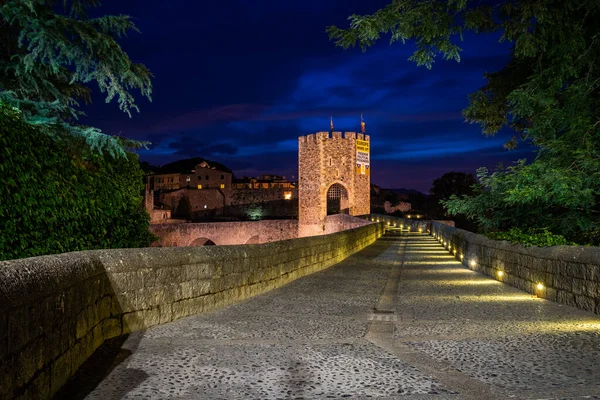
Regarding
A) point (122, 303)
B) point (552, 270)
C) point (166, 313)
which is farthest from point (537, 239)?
point (122, 303)

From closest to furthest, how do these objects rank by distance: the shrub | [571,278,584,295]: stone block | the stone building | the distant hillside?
1. [571,278,584,295]: stone block
2. the shrub
3. the stone building
4. the distant hillside

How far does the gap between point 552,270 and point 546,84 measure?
4678mm

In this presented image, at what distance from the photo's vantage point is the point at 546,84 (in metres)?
10.1

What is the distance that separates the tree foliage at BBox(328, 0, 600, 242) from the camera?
888 cm

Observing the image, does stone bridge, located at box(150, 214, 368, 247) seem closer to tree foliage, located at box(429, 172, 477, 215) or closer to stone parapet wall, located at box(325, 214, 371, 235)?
stone parapet wall, located at box(325, 214, 371, 235)

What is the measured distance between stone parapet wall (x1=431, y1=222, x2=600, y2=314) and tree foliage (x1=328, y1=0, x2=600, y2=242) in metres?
1.10

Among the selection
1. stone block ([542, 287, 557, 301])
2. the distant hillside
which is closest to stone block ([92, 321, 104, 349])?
stone block ([542, 287, 557, 301])

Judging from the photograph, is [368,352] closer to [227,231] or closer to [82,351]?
[82,351]

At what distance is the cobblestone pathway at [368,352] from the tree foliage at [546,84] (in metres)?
3.00

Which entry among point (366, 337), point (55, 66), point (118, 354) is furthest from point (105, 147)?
point (366, 337)

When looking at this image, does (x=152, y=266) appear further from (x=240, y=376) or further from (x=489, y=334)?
(x=489, y=334)

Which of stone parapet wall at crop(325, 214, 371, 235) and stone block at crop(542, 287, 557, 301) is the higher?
stone parapet wall at crop(325, 214, 371, 235)

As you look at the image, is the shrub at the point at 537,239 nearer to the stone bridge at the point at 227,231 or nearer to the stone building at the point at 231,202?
the stone bridge at the point at 227,231

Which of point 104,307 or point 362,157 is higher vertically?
point 362,157
